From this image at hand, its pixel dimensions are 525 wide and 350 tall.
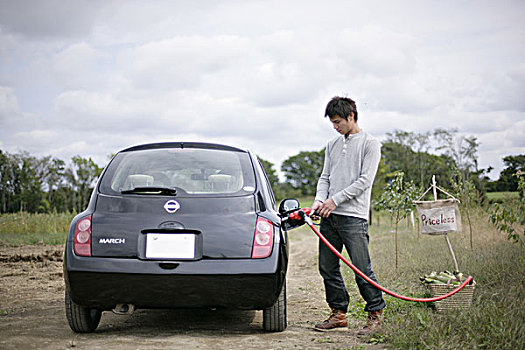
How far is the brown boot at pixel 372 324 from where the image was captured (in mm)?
4465

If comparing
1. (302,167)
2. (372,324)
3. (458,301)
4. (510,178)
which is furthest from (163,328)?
(302,167)

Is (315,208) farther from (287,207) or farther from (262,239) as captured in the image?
(262,239)

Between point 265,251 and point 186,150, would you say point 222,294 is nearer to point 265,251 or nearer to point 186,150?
point 265,251

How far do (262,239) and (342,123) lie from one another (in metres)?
1.38

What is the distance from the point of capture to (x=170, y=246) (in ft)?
12.6

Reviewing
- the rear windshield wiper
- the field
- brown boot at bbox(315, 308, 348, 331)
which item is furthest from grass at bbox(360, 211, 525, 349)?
the rear windshield wiper

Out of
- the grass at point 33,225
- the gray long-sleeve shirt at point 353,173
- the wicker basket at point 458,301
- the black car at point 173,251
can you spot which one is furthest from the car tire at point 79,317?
the grass at point 33,225

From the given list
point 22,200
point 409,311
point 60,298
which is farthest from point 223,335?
point 22,200

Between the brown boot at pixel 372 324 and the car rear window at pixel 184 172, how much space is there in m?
1.57

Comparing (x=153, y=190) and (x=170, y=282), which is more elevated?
(x=153, y=190)

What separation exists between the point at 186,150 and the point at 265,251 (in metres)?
1.29

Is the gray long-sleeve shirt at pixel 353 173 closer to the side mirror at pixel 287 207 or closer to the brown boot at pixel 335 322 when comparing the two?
the side mirror at pixel 287 207

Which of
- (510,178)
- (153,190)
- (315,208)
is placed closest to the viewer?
(153,190)

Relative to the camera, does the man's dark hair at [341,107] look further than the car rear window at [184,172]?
Yes
